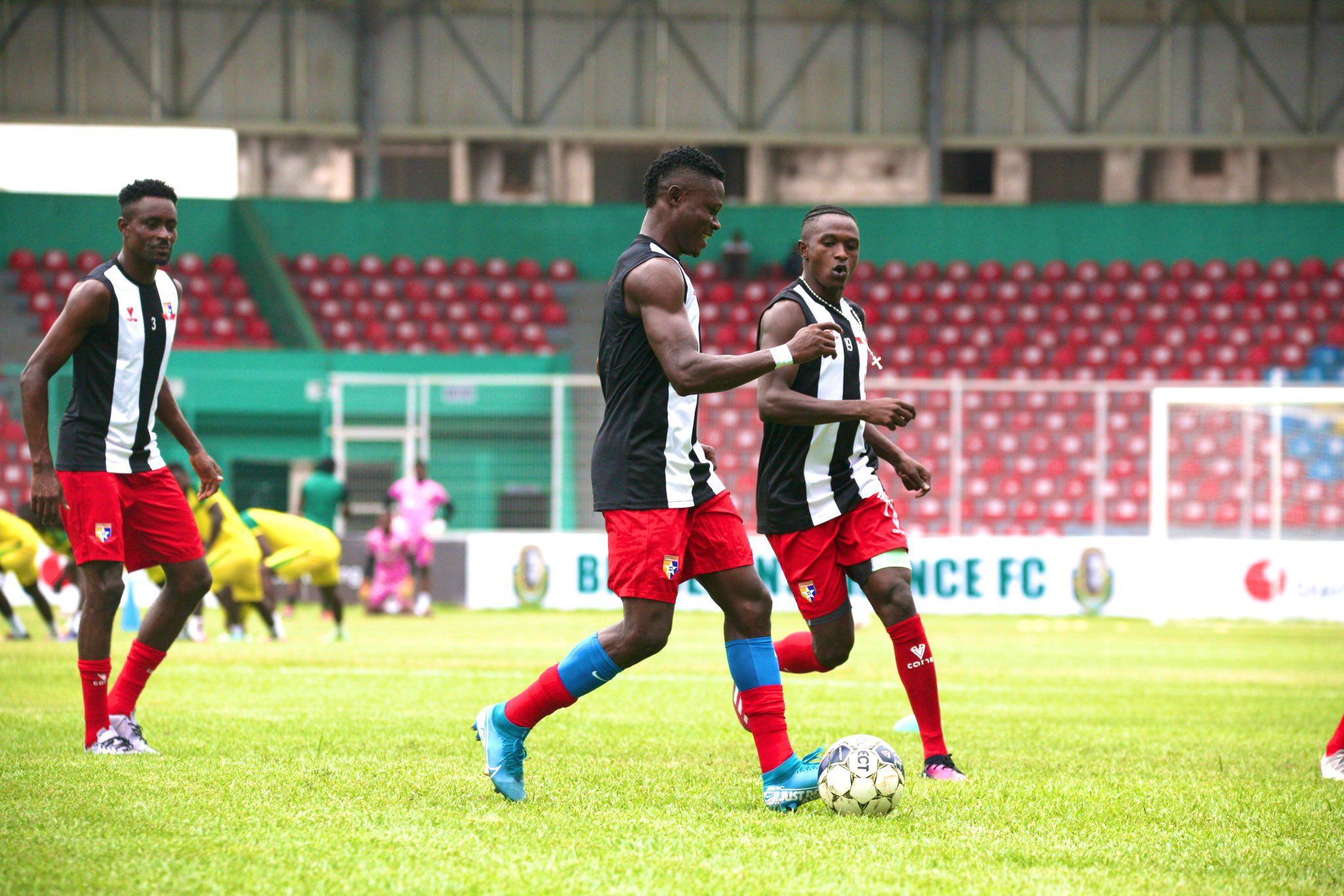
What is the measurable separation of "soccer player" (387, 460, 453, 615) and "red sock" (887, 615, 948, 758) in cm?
1418

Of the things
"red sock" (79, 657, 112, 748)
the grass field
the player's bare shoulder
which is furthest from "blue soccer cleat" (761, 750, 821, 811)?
"red sock" (79, 657, 112, 748)

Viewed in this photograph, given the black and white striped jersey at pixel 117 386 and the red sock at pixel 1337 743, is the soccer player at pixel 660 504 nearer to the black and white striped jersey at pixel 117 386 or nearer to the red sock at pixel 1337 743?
the black and white striped jersey at pixel 117 386

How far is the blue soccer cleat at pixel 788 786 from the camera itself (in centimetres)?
552

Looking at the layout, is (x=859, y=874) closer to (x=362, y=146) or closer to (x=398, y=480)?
(x=398, y=480)

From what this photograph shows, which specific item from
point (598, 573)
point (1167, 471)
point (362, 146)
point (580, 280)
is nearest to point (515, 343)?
point (580, 280)

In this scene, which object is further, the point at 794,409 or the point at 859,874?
the point at 794,409

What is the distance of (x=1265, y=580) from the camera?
63.3 feet

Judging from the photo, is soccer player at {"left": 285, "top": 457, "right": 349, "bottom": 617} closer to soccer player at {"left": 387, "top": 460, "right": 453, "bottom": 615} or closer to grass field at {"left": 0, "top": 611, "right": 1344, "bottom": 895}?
soccer player at {"left": 387, "top": 460, "right": 453, "bottom": 615}

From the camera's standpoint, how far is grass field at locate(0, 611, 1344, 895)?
4434 mm

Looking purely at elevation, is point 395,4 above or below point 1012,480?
above

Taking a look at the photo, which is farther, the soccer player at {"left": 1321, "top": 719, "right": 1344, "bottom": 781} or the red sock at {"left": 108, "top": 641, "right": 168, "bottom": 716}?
the red sock at {"left": 108, "top": 641, "right": 168, "bottom": 716}

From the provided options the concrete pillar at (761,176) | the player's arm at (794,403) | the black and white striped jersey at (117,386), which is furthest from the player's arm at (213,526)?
the concrete pillar at (761,176)

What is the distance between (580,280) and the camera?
29828mm

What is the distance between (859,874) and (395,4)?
1119 inches
